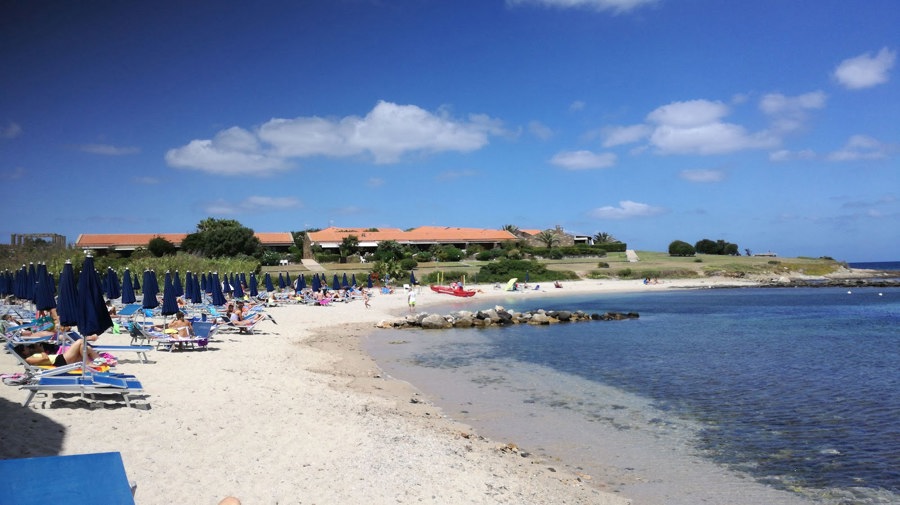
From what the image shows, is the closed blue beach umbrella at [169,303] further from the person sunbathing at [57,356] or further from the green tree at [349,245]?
the green tree at [349,245]

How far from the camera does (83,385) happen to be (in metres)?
8.35

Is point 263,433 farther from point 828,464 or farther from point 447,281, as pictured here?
point 447,281

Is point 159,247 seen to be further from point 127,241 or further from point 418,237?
point 418,237

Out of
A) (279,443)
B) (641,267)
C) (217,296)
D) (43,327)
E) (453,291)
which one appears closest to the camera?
(279,443)

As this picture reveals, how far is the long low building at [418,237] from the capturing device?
241 ft

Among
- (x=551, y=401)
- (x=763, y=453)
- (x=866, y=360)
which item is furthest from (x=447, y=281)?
(x=763, y=453)

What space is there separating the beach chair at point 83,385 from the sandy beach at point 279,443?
176mm

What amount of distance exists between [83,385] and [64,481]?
5.17m

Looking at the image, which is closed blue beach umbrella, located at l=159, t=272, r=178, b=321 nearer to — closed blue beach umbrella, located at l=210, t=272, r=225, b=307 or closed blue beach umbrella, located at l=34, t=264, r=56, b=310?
closed blue beach umbrella, located at l=34, t=264, r=56, b=310

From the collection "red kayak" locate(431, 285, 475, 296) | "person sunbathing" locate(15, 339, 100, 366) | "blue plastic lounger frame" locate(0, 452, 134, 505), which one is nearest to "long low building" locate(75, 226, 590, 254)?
"red kayak" locate(431, 285, 475, 296)

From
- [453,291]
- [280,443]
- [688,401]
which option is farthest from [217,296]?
[453,291]

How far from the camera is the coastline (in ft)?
20.7

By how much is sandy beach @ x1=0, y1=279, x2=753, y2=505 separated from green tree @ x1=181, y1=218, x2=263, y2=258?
5032 centimetres

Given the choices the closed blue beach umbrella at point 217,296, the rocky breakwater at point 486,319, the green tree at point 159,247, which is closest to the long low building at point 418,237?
the green tree at point 159,247
